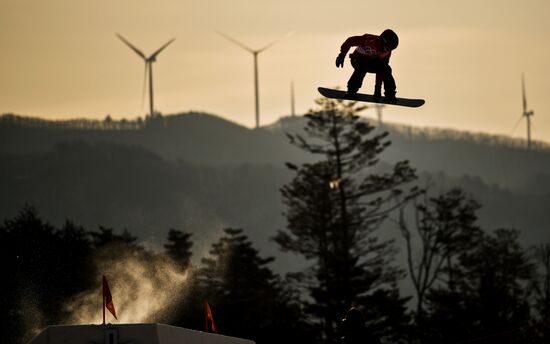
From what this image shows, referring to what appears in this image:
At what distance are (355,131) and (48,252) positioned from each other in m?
23.7

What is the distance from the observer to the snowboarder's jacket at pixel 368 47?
27453mm

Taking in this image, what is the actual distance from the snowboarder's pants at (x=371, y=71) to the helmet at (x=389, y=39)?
764 millimetres

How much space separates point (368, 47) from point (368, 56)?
0.20 meters

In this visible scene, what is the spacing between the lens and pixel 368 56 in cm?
2769

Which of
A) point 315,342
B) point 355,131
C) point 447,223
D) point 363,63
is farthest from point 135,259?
point 363,63

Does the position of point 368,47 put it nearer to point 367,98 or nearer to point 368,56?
point 368,56

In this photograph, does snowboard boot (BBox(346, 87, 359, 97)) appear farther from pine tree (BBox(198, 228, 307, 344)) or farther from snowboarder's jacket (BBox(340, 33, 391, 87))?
pine tree (BBox(198, 228, 307, 344))

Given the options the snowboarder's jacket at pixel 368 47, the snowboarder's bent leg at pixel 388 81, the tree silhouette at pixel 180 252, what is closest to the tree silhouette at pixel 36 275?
the tree silhouette at pixel 180 252

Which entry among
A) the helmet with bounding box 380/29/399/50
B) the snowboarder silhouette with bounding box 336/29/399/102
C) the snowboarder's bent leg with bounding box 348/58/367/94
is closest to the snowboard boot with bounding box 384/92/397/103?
the snowboarder silhouette with bounding box 336/29/399/102

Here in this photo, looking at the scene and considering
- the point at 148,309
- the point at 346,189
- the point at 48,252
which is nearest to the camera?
the point at 148,309

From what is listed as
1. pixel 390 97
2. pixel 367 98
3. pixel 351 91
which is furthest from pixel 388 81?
pixel 351 91

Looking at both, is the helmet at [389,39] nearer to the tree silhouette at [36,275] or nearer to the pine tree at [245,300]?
the tree silhouette at [36,275]

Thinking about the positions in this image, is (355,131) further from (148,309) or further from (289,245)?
(148,309)

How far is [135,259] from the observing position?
309ft
